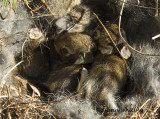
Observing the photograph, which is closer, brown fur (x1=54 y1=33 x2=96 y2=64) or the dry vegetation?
the dry vegetation

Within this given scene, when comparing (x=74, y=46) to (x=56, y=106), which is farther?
(x=74, y=46)

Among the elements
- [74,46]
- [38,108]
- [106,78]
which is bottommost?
[106,78]

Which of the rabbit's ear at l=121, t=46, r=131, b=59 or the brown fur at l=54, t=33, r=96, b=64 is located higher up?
the brown fur at l=54, t=33, r=96, b=64

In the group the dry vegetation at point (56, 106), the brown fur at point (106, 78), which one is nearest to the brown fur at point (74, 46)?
the brown fur at point (106, 78)

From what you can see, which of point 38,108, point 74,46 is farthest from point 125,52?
point 38,108

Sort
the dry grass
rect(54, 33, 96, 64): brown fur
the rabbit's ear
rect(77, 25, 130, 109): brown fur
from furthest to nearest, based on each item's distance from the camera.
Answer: rect(54, 33, 96, 64): brown fur < the rabbit's ear < rect(77, 25, 130, 109): brown fur < the dry grass

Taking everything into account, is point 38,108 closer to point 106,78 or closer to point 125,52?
point 106,78

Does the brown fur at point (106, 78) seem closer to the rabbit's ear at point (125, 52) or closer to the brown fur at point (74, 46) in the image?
the rabbit's ear at point (125, 52)

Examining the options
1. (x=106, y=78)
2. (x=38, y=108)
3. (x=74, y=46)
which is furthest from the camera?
(x=74, y=46)

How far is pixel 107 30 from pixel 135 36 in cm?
30

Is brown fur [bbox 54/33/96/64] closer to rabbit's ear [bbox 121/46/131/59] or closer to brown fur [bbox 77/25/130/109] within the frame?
brown fur [bbox 77/25/130/109]

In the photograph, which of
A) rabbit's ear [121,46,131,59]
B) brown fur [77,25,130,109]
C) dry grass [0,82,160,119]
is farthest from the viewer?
rabbit's ear [121,46,131,59]

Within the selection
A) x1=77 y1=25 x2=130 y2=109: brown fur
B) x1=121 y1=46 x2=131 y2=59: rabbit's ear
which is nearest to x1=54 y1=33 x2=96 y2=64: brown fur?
x1=77 y1=25 x2=130 y2=109: brown fur

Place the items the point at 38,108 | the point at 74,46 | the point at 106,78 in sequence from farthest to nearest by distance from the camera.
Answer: the point at 74,46, the point at 106,78, the point at 38,108
